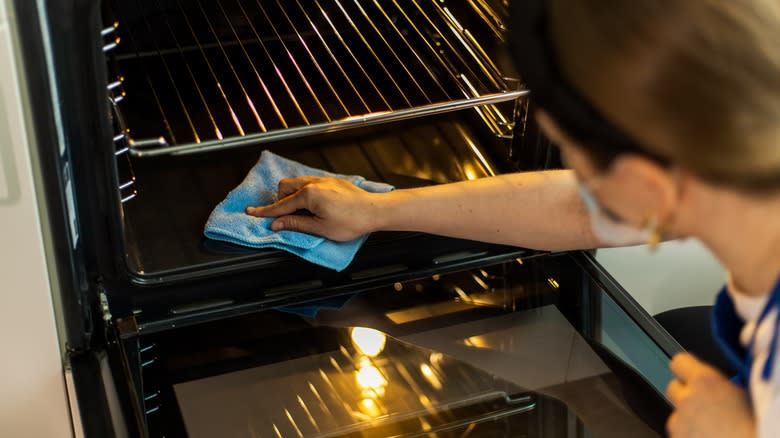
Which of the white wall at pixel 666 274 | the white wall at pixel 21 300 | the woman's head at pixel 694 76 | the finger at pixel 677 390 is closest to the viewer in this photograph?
the woman's head at pixel 694 76

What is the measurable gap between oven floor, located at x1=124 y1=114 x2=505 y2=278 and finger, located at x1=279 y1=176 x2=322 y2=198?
0.09 m

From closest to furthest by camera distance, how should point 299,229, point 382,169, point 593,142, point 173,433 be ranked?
point 593,142 < point 173,433 < point 299,229 < point 382,169

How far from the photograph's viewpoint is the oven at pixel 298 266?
1112 millimetres

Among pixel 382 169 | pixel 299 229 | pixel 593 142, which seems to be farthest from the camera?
pixel 382 169

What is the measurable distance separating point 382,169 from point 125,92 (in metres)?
0.39

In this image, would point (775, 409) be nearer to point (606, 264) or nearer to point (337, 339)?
point (337, 339)

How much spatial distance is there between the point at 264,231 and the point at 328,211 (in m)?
0.09

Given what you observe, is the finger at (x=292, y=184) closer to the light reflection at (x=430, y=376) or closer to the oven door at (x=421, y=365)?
the oven door at (x=421, y=365)

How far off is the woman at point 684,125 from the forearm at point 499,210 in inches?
19.0

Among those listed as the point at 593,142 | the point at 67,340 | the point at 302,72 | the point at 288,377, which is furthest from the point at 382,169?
the point at 593,142

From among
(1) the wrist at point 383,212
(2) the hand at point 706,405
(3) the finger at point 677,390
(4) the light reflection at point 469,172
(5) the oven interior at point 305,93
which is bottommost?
(2) the hand at point 706,405

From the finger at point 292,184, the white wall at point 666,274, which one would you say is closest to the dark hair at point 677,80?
the finger at point 292,184

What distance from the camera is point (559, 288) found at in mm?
1332

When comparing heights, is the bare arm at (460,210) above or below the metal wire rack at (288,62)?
below
